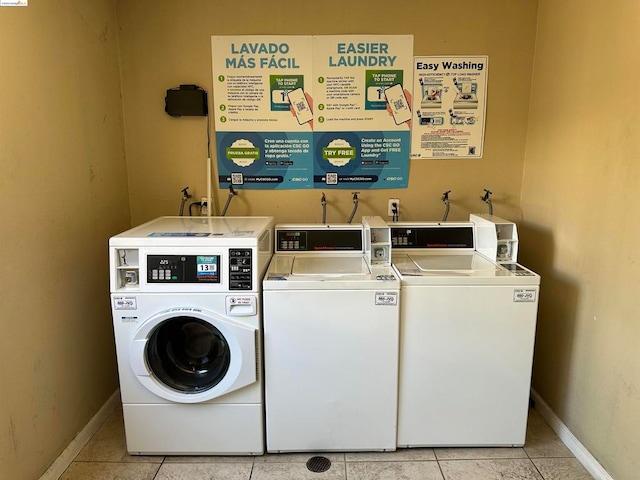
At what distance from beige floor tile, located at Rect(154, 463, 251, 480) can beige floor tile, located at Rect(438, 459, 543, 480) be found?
923mm

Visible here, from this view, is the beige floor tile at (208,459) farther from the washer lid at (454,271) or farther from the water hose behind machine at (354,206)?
the water hose behind machine at (354,206)

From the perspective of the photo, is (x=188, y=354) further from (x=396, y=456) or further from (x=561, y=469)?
(x=561, y=469)

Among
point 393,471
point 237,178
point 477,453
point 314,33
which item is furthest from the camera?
point 237,178

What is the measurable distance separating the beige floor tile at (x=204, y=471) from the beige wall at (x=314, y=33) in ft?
4.53

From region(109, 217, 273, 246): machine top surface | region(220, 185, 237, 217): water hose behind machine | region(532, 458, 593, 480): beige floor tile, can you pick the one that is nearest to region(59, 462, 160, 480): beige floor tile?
region(109, 217, 273, 246): machine top surface

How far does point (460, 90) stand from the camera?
2508 mm

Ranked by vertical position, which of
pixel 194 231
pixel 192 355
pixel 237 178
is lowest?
pixel 192 355

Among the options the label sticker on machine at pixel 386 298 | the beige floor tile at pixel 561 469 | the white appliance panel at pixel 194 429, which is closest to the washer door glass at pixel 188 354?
the white appliance panel at pixel 194 429

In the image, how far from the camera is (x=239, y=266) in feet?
5.99

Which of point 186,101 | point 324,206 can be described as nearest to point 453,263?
point 324,206

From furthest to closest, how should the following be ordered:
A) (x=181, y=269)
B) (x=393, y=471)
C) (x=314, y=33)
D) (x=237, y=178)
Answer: (x=237, y=178)
(x=314, y=33)
(x=393, y=471)
(x=181, y=269)

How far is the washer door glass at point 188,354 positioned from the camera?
75.6 inches

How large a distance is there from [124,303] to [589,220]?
2.11m

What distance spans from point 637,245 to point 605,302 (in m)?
0.31
